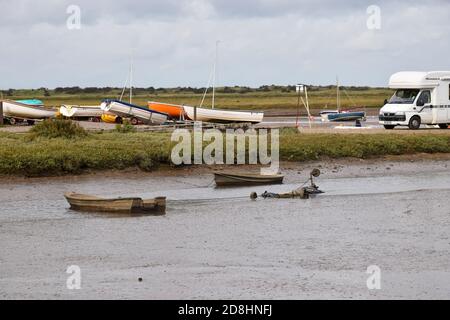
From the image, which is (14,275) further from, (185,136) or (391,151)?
Result: (391,151)

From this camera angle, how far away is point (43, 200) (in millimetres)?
27672

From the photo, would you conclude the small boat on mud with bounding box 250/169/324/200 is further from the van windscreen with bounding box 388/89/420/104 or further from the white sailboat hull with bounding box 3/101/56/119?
the white sailboat hull with bounding box 3/101/56/119

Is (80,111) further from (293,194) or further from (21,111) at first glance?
(293,194)

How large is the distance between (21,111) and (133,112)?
6.31m

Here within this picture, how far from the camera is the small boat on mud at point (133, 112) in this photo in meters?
51.2

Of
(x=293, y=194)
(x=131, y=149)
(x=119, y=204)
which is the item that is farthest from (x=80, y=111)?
(x=119, y=204)

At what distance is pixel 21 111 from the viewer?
51.9m

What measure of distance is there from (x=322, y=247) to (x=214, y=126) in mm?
23241

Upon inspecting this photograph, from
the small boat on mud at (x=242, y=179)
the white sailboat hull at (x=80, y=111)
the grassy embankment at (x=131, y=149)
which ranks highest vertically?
the white sailboat hull at (x=80, y=111)

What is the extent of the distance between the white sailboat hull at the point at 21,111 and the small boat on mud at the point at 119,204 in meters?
27.5

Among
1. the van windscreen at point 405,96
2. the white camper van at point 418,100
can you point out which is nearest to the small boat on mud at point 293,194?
the white camper van at point 418,100

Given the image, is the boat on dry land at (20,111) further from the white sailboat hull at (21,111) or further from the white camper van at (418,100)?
the white camper van at (418,100)

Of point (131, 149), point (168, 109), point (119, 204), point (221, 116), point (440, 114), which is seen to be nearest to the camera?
point (119, 204)
